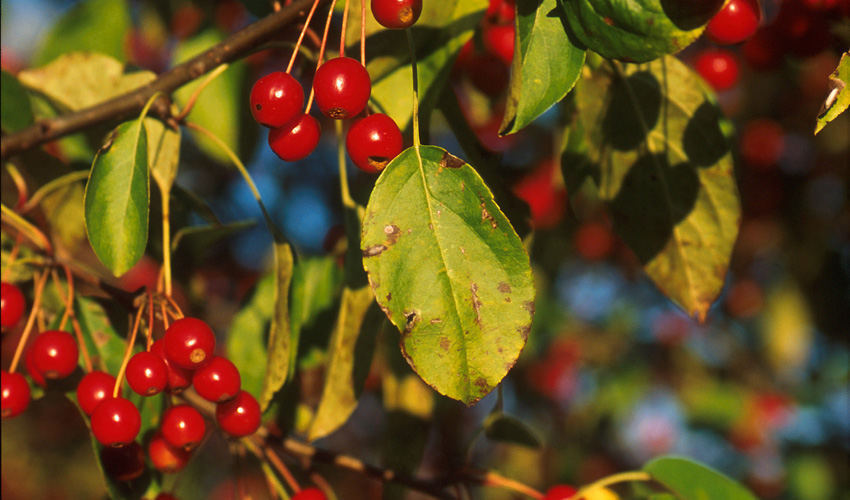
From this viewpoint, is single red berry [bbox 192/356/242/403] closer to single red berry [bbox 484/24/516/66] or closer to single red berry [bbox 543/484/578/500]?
single red berry [bbox 543/484/578/500]

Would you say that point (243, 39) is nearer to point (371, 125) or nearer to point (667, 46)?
point (371, 125)

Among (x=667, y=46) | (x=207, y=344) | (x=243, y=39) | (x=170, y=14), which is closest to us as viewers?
(x=667, y=46)

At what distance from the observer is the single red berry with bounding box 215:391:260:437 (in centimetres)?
116

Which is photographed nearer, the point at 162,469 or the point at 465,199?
the point at 465,199

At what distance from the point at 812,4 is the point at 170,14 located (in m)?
1.86

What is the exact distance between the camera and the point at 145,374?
3.45 ft

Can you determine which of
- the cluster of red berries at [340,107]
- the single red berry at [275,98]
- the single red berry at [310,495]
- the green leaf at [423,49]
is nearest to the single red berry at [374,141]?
the cluster of red berries at [340,107]

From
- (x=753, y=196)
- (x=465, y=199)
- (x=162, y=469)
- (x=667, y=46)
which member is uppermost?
(x=667, y=46)

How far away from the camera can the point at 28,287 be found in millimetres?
1555

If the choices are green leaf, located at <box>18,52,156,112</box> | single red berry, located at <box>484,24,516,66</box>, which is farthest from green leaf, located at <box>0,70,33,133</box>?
single red berry, located at <box>484,24,516,66</box>

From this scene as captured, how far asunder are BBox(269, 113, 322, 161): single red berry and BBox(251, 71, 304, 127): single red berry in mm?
25

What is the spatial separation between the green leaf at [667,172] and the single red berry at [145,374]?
2.88ft

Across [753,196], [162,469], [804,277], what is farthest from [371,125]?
[804,277]

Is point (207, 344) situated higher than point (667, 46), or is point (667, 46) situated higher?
point (667, 46)
